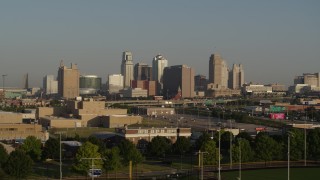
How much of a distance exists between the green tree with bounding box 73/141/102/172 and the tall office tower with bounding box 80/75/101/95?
86137mm

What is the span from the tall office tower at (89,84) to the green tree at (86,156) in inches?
3391

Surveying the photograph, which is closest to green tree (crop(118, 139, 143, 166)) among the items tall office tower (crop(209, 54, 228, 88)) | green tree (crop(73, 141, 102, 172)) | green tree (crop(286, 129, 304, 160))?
green tree (crop(73, 141, 102, 172))

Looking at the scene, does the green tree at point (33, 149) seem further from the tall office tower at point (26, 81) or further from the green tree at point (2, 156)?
the tall office tower at point (26, 81)

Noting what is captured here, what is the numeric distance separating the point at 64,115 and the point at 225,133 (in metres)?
22.0

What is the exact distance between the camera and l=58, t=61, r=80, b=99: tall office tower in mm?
84438

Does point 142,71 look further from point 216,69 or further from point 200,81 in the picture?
point 216,69

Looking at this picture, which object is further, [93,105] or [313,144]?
[93,105]

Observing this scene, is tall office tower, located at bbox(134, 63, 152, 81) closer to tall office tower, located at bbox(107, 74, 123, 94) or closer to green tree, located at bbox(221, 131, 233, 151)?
tall office tower, located at bbox(107, 74, 123, 94)

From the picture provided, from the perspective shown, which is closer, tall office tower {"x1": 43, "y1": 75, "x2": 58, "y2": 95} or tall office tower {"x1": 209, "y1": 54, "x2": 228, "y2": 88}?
tall office tower {"x1": 209, "y1": 54, "x2": 228, "y2": 88}

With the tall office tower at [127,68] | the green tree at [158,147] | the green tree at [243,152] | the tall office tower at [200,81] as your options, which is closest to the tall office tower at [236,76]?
the tall office tower at [200,81]

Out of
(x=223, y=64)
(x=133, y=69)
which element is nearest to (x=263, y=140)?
(x=223, y=64)

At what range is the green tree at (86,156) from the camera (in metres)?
15.0

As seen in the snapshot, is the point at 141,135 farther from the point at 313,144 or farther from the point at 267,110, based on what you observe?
the point at 267,110

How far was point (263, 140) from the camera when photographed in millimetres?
18781
